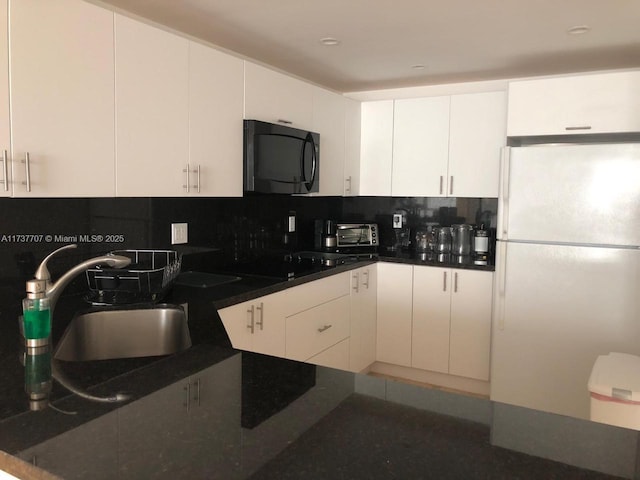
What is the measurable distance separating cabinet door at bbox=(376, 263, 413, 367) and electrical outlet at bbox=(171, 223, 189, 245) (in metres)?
1.45

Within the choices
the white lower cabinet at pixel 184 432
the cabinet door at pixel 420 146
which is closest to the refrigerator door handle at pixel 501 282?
the cabinet door at pixel 420 146

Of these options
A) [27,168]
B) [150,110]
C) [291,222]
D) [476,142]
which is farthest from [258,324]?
[476,142]

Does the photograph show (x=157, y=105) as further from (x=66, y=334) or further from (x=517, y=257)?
(x=517, y=257)

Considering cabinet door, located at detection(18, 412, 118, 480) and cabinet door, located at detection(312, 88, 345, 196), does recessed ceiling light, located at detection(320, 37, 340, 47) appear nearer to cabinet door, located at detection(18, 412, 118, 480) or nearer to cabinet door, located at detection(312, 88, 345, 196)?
cabinet door, located at detection(312, 88, 345, 196)

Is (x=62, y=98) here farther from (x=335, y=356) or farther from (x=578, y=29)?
(x=578, y=29)

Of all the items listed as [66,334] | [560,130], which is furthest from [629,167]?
[66,334]

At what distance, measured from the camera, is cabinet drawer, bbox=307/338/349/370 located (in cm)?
315

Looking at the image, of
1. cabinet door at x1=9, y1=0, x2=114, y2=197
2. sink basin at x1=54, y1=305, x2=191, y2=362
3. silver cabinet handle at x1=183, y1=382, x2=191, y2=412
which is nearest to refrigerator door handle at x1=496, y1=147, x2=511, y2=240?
sink basin at x1=54, y1=305, x2=191, y2=362

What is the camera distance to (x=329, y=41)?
302cm

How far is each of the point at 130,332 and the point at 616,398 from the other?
1853mm

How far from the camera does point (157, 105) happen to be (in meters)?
2.33

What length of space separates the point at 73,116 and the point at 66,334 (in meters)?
0.83

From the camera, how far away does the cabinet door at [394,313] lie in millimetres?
3703

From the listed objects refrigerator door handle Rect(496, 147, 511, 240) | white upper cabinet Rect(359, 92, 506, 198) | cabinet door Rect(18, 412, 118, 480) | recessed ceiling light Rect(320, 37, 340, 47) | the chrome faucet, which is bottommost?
cabinet door Rect(18, 412, 118, 480)
